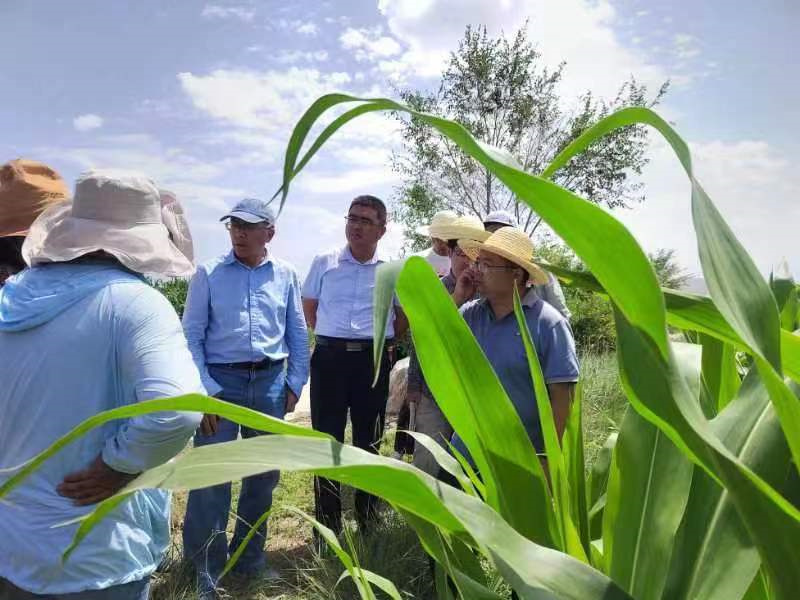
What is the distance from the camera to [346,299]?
3713 mm

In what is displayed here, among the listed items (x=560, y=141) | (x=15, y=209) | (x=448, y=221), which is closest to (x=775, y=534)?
(x=15, y=209)

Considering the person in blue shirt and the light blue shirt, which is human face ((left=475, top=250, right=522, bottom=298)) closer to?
the person in blue shirt

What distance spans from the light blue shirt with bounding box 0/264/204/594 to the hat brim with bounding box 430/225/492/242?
6.56 feet

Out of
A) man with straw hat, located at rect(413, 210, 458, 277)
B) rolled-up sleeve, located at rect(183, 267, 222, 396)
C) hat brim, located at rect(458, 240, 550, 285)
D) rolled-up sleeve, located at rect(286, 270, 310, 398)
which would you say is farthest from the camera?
man with straw hat, located at rect(413, 210, 458, 277)

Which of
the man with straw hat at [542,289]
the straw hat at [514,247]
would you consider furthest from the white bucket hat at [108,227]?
the man with straw hat at [542,289]

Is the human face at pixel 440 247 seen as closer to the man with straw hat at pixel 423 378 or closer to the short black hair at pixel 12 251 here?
the man with straw hat at pixel 423 378

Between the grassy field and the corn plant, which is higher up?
the corn plant

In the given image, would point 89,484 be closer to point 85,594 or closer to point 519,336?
point 85,594

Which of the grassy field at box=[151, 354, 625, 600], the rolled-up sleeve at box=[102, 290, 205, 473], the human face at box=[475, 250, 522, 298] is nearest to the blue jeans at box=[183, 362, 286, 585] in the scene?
the grassy field at box=[151, 354, 625, 600]

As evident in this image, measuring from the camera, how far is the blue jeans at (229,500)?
3.04 metres

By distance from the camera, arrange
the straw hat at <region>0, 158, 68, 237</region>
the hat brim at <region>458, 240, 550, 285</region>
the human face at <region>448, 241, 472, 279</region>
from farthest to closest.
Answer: the human face at <region>448, 241, 472, 279</region> → the hat brim at <region>458, 240, 550, 285</region> → the straw hat at <region>0, 158, 68, 237</region>

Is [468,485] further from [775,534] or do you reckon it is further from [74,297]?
[74,297]

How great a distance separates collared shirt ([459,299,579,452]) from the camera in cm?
234

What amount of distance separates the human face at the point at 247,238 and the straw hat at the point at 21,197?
136 cm
